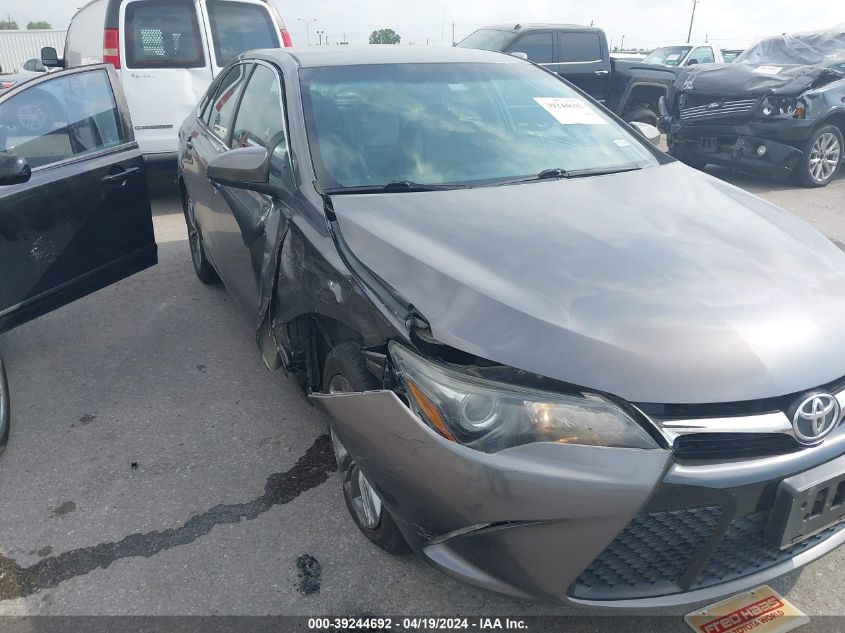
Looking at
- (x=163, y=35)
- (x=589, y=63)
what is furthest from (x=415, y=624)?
(x=589, y=63)

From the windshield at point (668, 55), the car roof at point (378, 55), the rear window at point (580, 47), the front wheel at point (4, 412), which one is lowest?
the windshield at point (668, 55)

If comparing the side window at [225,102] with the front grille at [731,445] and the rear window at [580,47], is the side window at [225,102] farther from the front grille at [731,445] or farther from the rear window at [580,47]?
the rear window at [580,47]

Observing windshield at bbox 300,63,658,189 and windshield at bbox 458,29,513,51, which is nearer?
windshield at bbox 300,63,658,189

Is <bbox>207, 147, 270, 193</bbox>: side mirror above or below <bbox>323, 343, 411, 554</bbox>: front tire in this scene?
above

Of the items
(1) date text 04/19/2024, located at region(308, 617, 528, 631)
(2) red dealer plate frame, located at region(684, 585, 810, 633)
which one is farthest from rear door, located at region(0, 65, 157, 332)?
(2) red dealer plate frame, located at region(684, 585, 810, 633)

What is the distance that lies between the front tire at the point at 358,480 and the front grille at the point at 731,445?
33.0 inches

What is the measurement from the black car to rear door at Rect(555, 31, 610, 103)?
8335mm

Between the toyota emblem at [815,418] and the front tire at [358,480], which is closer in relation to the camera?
the toyota emblem at [815,418]

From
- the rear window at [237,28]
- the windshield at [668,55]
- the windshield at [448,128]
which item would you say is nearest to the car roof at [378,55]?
the windshield at [448,128]

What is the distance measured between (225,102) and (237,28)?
367 centimetres

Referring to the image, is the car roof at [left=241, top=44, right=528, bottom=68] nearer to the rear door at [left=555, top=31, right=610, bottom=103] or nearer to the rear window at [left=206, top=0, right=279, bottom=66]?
the rear window at [left=206, top=0, right=279, bottom=66]

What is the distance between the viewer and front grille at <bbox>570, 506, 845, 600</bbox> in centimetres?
164

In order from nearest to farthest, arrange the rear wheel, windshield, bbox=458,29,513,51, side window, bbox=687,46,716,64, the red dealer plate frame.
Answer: the red dealer plate frame → the rear wheel → windshield, bbox=458,29,513,51 → side window, bbox=687,46,716,64

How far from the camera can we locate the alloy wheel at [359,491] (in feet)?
7.25
